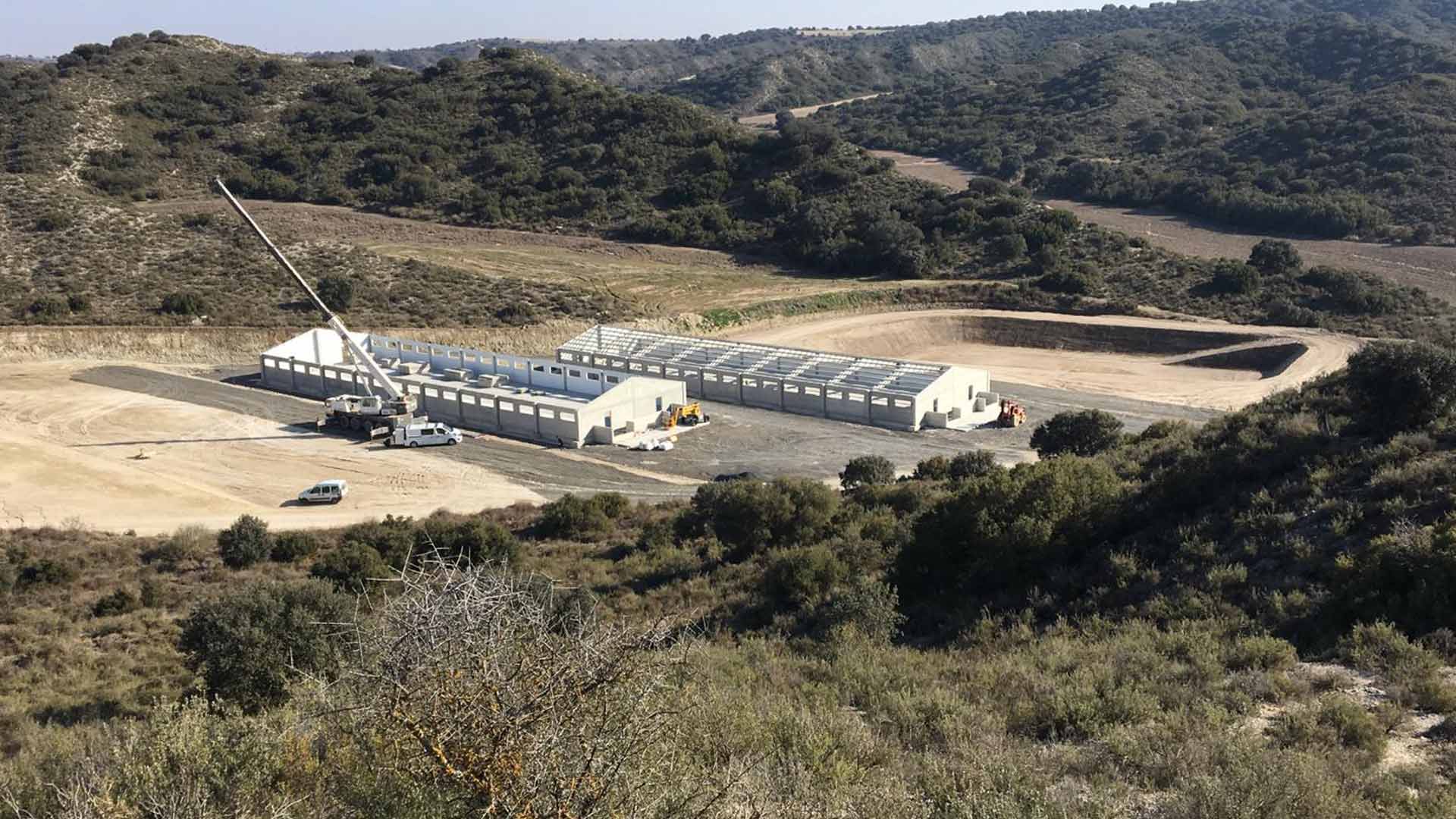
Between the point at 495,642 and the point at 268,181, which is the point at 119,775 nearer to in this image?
the point at 495,642

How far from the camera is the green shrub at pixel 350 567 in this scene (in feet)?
76.1

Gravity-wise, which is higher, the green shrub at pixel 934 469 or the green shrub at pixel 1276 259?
the green shrub at pixel 1276 259

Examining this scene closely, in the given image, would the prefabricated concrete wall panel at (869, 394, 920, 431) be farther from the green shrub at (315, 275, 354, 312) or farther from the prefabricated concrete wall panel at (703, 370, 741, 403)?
the green shrub at (315, 275, 354, 312)

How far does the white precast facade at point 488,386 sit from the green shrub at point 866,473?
10846 millimetres

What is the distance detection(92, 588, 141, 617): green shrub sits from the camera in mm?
22438

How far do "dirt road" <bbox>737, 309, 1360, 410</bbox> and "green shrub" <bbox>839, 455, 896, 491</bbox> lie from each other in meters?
17.6

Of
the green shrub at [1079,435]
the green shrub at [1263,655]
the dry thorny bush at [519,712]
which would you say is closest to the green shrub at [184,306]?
the green shrub at [1079,435]

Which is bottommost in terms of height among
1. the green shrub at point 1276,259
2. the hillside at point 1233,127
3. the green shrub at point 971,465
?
the green shrub at point 971,465

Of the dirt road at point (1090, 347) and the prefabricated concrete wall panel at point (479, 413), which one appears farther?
the dirt road at point (1090, 347)

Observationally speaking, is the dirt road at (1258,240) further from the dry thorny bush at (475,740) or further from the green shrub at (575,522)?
the dry thorny bush at (475,740)

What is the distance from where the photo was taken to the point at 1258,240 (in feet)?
252

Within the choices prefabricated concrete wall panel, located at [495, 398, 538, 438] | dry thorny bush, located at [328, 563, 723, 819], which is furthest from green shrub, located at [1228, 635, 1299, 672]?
prefabricated concrete wall panel, located at [495, 398, 538, 438]

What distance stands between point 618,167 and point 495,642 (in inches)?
3207

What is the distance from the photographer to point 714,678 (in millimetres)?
12867
